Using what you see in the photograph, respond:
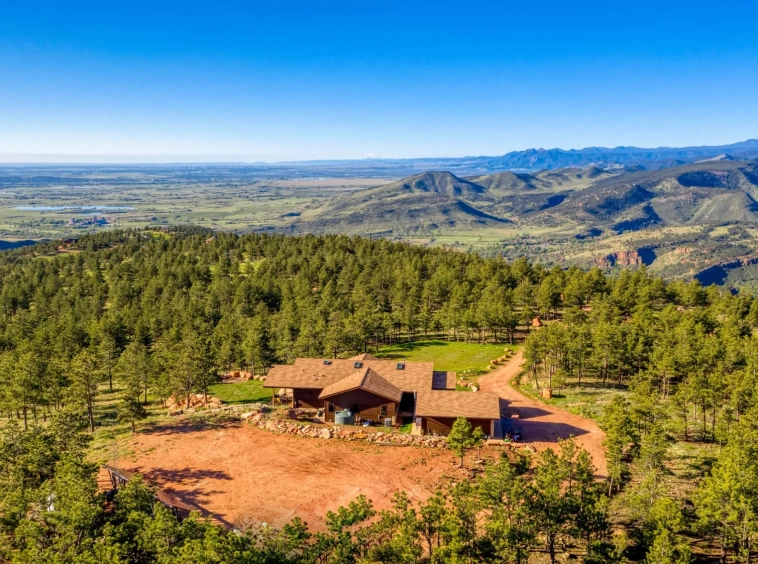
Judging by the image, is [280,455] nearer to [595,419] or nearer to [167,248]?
[595,419]

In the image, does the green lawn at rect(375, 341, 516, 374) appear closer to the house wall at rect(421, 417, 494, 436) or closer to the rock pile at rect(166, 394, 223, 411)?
the house wall at rect(421, 417, 494, 436)

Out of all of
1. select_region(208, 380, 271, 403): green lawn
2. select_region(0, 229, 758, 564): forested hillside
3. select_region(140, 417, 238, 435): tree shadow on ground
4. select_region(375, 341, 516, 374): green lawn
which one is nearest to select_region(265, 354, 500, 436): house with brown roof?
select_region(140, 417, 238, 435): tree shadow on ground

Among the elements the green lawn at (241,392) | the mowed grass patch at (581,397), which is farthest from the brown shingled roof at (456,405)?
the green lawn at (241,392)

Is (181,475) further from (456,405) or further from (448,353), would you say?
(448,353)

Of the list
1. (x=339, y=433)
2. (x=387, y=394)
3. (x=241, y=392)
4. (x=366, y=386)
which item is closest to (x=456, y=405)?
(x=387, y=394)

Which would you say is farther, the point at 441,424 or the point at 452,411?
the point at 441,424

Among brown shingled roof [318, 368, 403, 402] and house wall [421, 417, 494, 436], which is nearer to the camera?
house wall [421, 417, 494, 436]
